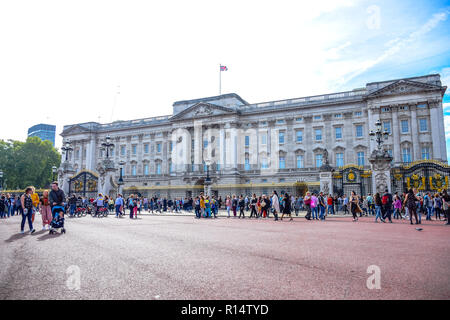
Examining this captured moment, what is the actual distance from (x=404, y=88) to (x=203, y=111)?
31.5 m

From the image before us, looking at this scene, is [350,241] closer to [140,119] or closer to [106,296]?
[106,296]

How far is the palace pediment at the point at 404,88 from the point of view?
41.5 metres

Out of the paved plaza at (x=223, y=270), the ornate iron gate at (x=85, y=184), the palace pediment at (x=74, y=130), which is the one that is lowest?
the paved plaza at (x=223, y=270)

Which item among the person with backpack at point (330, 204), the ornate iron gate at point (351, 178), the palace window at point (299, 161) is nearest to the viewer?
the person with backpack at point (330, 204)

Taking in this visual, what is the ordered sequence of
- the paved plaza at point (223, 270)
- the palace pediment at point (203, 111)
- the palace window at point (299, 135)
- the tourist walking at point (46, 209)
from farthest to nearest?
the palace pediment at point (203, 111), the palace window at point (299, 135), the tourist walking at point (46, 209), the paved plaza at point (223, 270)

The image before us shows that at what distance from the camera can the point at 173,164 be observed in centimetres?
5762

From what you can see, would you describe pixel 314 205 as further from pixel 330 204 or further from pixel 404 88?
pixel 404 88

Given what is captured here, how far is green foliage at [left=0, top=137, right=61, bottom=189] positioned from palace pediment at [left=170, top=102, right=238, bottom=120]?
101 ft

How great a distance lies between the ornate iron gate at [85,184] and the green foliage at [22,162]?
119 feet

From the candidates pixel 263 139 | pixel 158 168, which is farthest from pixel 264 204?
pixel 158 168

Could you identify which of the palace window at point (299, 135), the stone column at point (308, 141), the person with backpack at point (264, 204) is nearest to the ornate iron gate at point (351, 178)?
the person with backpack at point (264, 204)

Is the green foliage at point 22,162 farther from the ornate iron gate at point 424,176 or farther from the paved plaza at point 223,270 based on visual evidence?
the paved plaza at point 223,270

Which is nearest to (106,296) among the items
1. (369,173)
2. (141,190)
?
(369,173)

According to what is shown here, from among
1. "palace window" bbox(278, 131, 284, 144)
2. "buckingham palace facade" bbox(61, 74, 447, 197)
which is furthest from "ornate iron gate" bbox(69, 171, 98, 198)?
"palace window" bbox(278, 131, 284, 144)
